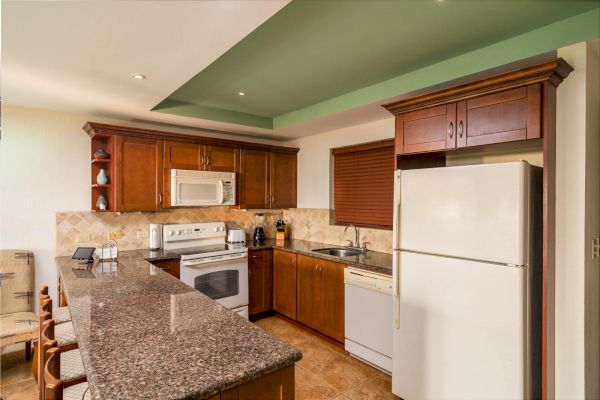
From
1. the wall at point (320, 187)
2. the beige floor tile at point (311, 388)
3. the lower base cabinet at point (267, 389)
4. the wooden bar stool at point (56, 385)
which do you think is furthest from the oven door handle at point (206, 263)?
the lower base cabinet at point (267, 389)

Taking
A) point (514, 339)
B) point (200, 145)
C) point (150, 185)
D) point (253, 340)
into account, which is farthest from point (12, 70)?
point (514, 339)

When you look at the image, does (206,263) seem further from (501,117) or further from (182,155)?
(501,117)

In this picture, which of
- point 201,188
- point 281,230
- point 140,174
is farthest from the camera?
point 281,230

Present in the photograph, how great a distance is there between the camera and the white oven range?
3354mm

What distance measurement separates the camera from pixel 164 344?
1295 mm

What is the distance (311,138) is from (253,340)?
334cm

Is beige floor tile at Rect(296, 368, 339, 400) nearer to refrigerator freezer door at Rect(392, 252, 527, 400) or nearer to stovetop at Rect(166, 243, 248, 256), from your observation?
refrigerator freezer door at Rect(392, 252, 527, 400)

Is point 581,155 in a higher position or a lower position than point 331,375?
higher

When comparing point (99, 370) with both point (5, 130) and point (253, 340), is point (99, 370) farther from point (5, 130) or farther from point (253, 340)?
point (5, 130)

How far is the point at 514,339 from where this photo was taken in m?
1.77

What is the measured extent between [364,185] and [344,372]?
188 cm

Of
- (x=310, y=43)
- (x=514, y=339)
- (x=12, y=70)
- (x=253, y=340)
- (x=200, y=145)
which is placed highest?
(x=310, y=43)

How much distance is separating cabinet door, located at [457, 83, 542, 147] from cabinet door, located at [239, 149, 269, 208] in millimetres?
2550

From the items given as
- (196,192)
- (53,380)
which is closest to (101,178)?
(196,192)
